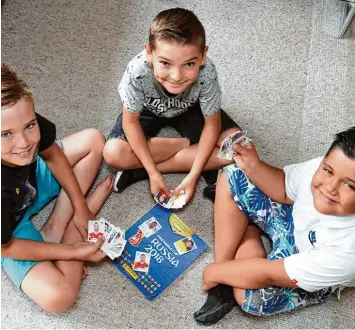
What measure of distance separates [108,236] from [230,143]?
1.67 ft

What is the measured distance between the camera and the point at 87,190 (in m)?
2.05

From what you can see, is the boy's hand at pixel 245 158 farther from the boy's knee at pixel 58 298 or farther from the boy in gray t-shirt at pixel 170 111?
the boy's knee at pixel 58 298

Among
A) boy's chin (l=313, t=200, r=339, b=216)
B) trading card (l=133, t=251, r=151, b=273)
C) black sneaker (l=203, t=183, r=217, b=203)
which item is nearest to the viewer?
boy's chin (l=313, t=200, r=339, b=216)

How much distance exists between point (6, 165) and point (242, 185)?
2.42ft

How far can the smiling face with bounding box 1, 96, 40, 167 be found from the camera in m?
1.51

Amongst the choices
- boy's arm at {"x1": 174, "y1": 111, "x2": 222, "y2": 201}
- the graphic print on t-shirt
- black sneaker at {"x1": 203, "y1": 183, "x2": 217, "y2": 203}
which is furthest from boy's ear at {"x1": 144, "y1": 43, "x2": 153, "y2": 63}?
black sneaker at {"x1": 203, "y1": 183, "x2": 217, "y2": 203}

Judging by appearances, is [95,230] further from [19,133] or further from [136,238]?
[19,133]

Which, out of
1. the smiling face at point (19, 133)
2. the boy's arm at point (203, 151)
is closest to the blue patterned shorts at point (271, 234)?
the boy's arm at point (203, 151)

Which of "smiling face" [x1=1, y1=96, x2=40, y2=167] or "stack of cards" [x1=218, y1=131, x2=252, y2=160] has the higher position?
"smiling face" [x1=1, y1=96, x2=40, y2=167]

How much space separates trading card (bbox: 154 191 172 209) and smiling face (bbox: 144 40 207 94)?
41cm

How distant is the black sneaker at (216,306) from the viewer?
1871 millimetres

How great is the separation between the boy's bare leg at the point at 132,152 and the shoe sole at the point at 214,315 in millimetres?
564

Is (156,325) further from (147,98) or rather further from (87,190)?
(147,98)

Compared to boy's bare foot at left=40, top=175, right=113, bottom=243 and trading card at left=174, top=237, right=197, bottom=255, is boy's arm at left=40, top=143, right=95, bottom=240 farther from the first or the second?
trading card at left=174, top=237, right=197, bottom=255
